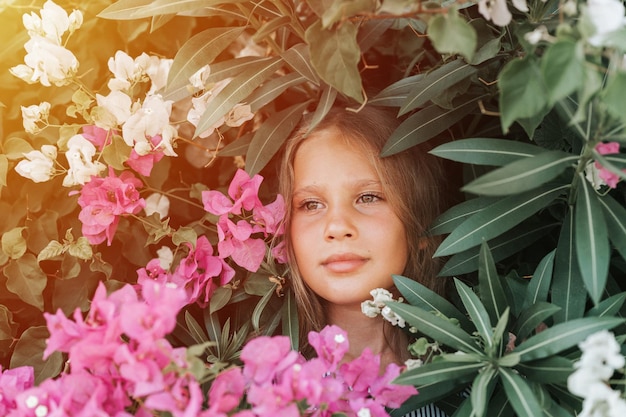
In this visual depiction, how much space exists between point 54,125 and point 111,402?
0.72 m

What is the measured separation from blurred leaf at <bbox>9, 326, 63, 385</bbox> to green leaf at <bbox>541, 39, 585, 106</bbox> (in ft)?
3.84

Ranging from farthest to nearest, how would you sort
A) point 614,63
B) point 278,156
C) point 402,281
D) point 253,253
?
point 278,156, point 253,253, point 402,281, point 614,63

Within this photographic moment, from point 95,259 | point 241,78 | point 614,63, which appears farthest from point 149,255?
point 614,63

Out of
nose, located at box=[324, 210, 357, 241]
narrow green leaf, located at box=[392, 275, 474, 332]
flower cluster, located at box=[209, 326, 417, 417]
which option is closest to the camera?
flower cluster, located at box=[209, 326, 417, 417]

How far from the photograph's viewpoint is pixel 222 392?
3.53 feet

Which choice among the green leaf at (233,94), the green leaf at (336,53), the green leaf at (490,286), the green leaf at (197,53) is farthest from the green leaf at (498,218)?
the green leaf at (197,53)

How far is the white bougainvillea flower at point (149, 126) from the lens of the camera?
1.48m

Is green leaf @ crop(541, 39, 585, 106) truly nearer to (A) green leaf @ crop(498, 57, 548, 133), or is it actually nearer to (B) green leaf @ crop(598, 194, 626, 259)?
(A) green leaf @ crop(498, 57, 548, 133)

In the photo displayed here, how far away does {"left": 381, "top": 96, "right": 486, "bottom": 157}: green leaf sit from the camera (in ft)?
5.02

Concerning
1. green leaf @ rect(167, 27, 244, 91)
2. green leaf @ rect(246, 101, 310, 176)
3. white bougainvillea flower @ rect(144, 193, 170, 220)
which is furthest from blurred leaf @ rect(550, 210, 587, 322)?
white bougainvillea flower @ rect(144, 193, 170, 220)

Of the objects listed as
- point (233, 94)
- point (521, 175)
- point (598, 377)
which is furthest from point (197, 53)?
point (598, 377)

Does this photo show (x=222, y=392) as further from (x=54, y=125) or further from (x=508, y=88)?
(x=54, y=125)

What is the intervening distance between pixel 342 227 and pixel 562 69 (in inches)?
26.3

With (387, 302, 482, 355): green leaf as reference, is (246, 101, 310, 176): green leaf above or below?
above
